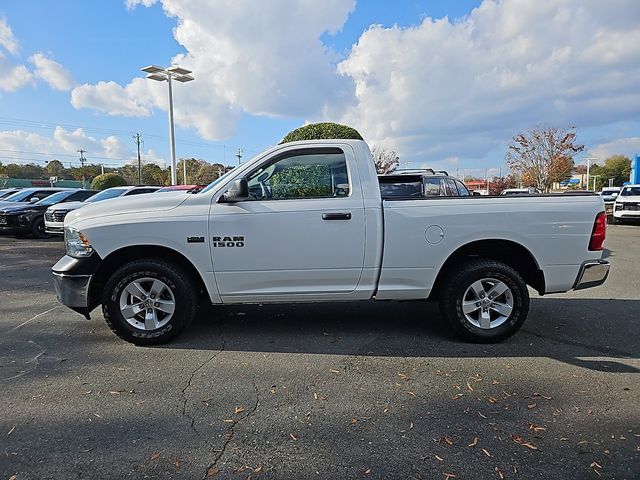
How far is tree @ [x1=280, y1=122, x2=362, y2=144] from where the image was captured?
521 inches

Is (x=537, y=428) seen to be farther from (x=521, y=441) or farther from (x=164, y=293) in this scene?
(x=164, y=293)

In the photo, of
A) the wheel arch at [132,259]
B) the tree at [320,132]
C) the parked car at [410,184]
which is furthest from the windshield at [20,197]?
the wheel arch at [132,259]

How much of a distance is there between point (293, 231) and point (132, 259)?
168 centimetres

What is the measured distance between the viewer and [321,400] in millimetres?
3369

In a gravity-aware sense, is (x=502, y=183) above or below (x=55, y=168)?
below

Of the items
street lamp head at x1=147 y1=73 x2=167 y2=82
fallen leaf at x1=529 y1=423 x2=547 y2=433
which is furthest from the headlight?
street lamp head at x1=147 y1=73 x2=167 y2=82

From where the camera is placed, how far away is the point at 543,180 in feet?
111

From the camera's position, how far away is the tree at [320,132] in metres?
13.2

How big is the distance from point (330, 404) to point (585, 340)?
118 inches

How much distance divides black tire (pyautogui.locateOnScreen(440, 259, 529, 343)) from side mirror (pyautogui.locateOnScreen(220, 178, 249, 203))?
2210 millimetres

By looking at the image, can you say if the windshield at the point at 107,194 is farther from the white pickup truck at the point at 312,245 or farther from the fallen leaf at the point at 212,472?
the fallen leaf at the point at 212,472

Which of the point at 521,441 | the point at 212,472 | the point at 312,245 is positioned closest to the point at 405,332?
the point at 312,245

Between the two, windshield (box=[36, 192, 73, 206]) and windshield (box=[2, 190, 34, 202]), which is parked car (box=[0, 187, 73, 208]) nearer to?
windshield (box=[2, 190, 34, 202])

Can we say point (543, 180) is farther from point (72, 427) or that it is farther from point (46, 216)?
point (72, 427)
